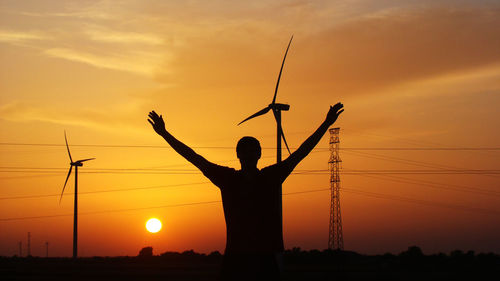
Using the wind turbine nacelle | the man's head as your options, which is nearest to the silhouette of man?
the man's head

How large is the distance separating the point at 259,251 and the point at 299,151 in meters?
1.03

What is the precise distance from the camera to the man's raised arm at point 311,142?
702cm

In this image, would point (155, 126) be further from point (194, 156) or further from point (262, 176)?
point (262, 176)

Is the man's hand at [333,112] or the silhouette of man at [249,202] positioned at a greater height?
the man's hand at [333,112]

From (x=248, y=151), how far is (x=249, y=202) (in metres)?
0.47

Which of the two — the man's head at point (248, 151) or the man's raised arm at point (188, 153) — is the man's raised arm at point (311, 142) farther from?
the man's raised arm at point (188, 153)

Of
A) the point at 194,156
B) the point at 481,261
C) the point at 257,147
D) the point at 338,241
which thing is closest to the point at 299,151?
the point at 257,147

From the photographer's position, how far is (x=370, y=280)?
81125mm

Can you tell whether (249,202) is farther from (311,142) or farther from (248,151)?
(311,142)

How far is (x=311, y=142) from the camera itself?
711 cm

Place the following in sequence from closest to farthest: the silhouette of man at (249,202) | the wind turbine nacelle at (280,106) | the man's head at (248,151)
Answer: the silhouette of man at (249,202) < the man's head at (248,151) < the wind turbine nacelle at (280,106)

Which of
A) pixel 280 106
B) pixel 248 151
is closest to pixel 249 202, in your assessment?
pixel 248 151

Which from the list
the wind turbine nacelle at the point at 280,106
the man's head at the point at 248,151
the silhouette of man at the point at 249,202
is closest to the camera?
the silhouette of man at the point at 249,202

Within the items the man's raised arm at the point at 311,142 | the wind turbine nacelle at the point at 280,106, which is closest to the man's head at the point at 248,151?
the man's raised arm at the point at 311,142
